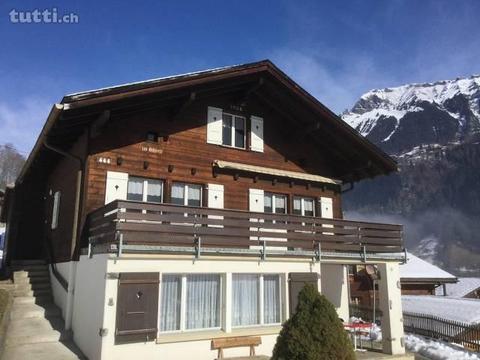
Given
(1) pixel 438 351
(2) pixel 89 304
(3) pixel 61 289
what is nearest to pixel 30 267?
(3) pixel 61 289

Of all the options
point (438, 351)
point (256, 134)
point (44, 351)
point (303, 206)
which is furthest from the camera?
point (303, 206)

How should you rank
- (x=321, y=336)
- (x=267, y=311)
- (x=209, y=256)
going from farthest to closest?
(x=267, y=311), (x=209, y=256), (x=321, y=336)

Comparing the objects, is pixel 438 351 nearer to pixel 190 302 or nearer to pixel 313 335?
pixel 190 302

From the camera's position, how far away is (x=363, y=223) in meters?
14.1

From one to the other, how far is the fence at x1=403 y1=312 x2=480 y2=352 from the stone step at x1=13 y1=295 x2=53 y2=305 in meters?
17.3

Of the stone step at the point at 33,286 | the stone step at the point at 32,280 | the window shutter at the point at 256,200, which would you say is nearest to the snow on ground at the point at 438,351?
the window shutter at the point at 256,200

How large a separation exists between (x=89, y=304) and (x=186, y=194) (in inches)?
182

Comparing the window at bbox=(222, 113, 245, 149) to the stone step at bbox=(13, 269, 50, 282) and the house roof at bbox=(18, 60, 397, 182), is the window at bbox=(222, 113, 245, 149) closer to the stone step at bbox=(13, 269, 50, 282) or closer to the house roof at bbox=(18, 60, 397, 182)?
the house roof at bbox=(18, 60, 397, 182)

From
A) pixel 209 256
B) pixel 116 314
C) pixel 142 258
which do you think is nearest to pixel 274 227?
pixel 209 256

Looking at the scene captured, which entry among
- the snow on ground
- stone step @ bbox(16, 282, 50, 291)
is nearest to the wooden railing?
stone step @ bbox(16, 282, 50, 291)

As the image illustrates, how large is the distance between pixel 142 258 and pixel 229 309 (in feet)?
9.56

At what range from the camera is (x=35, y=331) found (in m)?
11.8

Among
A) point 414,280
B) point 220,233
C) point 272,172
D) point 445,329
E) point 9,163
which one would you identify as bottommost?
point 445,329

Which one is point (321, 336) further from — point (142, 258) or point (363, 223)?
point (363, 223)
